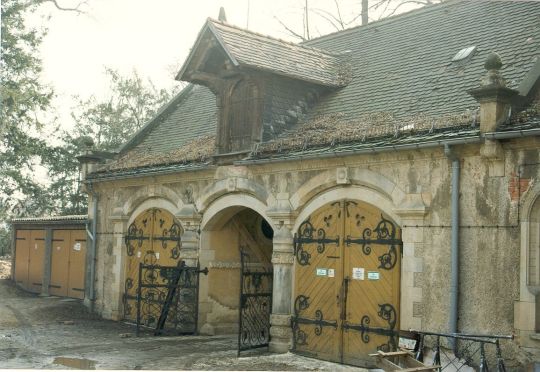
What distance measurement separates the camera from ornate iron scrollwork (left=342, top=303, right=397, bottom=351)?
30.0 feet

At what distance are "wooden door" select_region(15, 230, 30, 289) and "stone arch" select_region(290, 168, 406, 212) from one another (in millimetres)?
11587

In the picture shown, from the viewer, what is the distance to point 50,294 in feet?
60.5

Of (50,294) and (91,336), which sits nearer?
(91,336)

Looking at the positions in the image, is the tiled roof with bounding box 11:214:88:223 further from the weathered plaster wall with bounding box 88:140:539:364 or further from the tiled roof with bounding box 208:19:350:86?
the weathered plaster wall with bounding box 88:140:539:364

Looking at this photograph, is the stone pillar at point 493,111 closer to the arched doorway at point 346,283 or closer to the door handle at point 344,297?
the arched doorway at point 346,283

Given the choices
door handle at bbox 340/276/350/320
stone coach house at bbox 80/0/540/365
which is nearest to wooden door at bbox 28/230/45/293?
stone coach house at bbox 80/0/540/365

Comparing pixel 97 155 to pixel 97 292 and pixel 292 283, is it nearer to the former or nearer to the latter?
pixel 97 292

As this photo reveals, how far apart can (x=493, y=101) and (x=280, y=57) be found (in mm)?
4635

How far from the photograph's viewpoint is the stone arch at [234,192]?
1120 centimetres

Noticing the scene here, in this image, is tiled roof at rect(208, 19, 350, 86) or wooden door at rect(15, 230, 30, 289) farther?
wooden door at rect(15, 230, 30, 289)

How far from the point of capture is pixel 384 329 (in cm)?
923

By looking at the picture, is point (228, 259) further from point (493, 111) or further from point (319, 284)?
point (493, 111)

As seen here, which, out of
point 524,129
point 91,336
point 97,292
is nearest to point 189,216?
point 91,336

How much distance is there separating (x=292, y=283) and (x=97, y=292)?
246 inches
